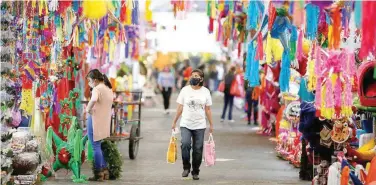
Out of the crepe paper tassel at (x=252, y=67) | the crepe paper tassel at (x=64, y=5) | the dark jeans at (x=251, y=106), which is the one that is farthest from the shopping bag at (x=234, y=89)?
the crepe paper tassel at (x=64, y=5)

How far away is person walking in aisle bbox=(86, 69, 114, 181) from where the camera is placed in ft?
45.9

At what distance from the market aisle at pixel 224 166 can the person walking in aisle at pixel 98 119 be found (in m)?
0.33

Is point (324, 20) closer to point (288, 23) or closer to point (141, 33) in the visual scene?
point (288, 23)

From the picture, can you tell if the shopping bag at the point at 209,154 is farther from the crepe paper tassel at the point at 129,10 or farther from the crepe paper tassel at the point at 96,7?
the crepe paper tassel at the point at 96,7

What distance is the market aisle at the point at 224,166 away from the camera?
47.0 ft

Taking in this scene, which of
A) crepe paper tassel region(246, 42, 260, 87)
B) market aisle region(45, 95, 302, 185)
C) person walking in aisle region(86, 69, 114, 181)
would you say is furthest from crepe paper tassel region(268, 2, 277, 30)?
person walking in aisle region(86, 69, 114, 181)

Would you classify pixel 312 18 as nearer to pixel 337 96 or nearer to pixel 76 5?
pixel 337 96

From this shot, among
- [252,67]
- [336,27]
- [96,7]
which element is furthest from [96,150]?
[336,27]

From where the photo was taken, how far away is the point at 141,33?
27016 mm

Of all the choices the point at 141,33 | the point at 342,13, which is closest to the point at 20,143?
the point at 342,13

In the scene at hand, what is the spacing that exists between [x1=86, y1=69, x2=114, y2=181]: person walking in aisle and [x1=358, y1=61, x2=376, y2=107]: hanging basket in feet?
13.8

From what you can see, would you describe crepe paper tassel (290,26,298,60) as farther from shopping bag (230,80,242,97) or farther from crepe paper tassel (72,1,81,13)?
shopping bag (230,80,242,97)

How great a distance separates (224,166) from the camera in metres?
16.5

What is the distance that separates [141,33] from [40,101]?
39.4 ft
